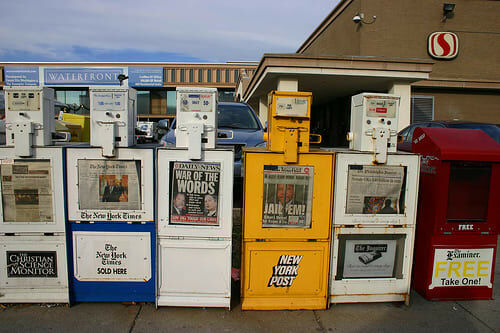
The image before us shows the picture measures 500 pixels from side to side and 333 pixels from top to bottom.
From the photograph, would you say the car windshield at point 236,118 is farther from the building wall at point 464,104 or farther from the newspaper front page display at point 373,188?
the building wall at point 464,104

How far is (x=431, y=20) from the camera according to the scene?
48.0ft

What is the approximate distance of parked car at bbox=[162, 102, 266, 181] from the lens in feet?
19.7

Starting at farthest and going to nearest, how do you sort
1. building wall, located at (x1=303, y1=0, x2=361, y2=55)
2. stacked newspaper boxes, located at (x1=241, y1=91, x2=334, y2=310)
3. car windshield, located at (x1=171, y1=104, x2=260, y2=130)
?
building wall, located at (x1=303, y1=0, x2=361, y2=55), car windshield, located at (x1=171, y1=104, x2=260, y2=130), stacked newspaper boxes, located at (x1=241, y1=91, x2=334, y2=310)

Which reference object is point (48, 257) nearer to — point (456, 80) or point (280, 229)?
point (280, 229)

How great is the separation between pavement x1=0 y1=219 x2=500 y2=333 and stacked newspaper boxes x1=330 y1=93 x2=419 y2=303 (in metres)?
0.21

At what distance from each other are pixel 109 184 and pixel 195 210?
90 centimetres

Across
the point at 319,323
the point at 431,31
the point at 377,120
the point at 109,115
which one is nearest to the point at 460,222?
the point at 377,120

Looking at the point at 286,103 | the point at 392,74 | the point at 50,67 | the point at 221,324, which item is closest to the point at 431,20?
the point at 392,74

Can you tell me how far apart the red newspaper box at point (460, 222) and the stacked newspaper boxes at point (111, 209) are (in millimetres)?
3020

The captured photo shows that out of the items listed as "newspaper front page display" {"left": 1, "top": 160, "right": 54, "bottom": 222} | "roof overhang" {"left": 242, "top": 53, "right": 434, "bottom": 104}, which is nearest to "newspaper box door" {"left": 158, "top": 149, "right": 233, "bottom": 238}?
"newspaper front page display" {"left": 1, "top": 160, "right": 54, "bottom": 222}

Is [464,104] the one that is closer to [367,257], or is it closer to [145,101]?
[367,257]

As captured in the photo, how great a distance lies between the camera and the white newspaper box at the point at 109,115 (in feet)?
10.7

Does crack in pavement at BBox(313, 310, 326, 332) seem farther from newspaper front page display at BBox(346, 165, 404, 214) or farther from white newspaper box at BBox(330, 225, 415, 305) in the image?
newspaper front page display at BBox(346, 165, 404, 214)

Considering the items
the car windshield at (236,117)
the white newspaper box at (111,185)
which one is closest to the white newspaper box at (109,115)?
the white newspaper box at (111,185)
